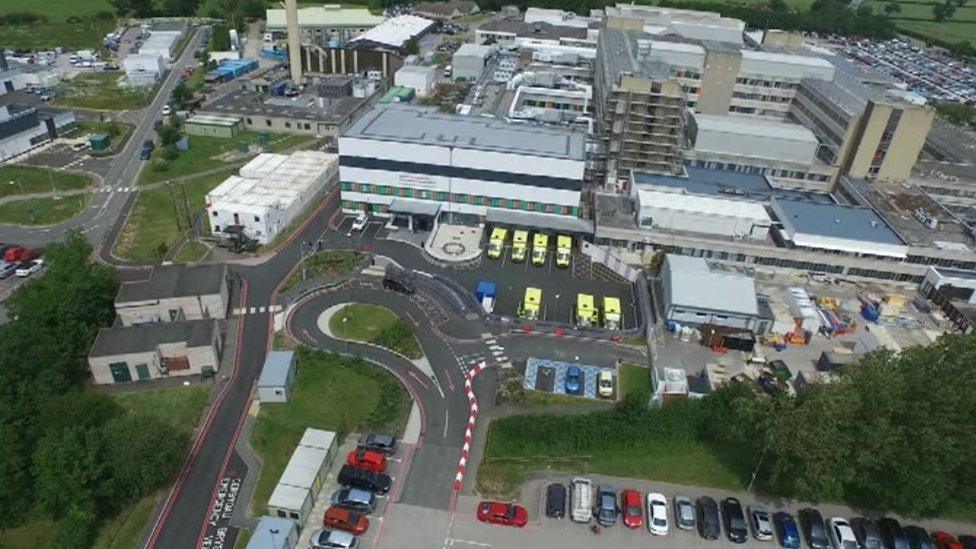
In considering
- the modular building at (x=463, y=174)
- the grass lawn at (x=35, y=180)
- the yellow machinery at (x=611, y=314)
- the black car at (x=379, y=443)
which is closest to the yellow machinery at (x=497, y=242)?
the modular building at (x=463, y=174)

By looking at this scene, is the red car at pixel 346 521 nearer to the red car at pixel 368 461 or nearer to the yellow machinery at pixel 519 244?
the red car at pixel 368 461

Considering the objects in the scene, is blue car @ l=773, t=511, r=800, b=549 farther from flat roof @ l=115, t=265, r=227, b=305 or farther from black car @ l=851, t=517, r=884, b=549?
flat roof @ l=115, t=265, r=227, b=305

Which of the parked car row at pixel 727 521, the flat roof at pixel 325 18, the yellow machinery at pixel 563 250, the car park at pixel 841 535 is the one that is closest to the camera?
the car park at pixel 841 535

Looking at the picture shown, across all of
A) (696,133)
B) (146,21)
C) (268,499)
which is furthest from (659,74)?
(146,21)

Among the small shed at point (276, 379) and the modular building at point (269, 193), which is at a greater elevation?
the modular building at point (269, 193)

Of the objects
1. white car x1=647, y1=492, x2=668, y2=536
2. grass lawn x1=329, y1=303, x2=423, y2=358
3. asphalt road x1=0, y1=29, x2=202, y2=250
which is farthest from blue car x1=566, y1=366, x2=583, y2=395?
asphalt road x1=0, y1=29, x2=202, y2=250

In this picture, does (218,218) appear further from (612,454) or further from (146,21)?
(146,21)
